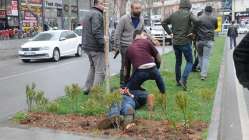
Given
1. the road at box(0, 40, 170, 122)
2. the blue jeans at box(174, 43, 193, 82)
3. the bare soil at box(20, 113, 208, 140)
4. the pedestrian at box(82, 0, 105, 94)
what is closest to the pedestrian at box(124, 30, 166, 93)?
the bare soil at box(20, 113, 208, 140)

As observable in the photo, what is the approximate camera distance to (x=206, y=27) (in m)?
11.5

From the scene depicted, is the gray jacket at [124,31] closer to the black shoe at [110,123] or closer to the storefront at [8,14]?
the black shoe at [110,123]

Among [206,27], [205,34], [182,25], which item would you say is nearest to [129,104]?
[182,25]

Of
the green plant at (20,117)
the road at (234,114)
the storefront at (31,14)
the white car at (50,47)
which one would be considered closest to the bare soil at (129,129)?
the green plant at (20,117)

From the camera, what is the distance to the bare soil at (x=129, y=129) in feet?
19.4

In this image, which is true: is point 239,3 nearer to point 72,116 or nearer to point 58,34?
point 58,34

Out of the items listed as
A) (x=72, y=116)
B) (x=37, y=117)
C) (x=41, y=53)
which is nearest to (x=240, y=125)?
(x=72, y=116)

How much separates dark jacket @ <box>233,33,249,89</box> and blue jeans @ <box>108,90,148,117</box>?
3.75 metres

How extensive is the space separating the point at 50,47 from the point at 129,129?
49.4 feet

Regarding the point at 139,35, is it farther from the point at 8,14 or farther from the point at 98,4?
the point at 8,14

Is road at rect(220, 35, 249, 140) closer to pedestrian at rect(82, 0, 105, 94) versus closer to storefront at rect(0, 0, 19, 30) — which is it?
pedestrian at rect(82, 0, 105, 94)

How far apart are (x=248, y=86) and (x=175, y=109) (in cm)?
498

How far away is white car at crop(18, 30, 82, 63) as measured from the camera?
2056 centimetres

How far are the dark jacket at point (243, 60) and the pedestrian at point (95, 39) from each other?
6.24 meters
